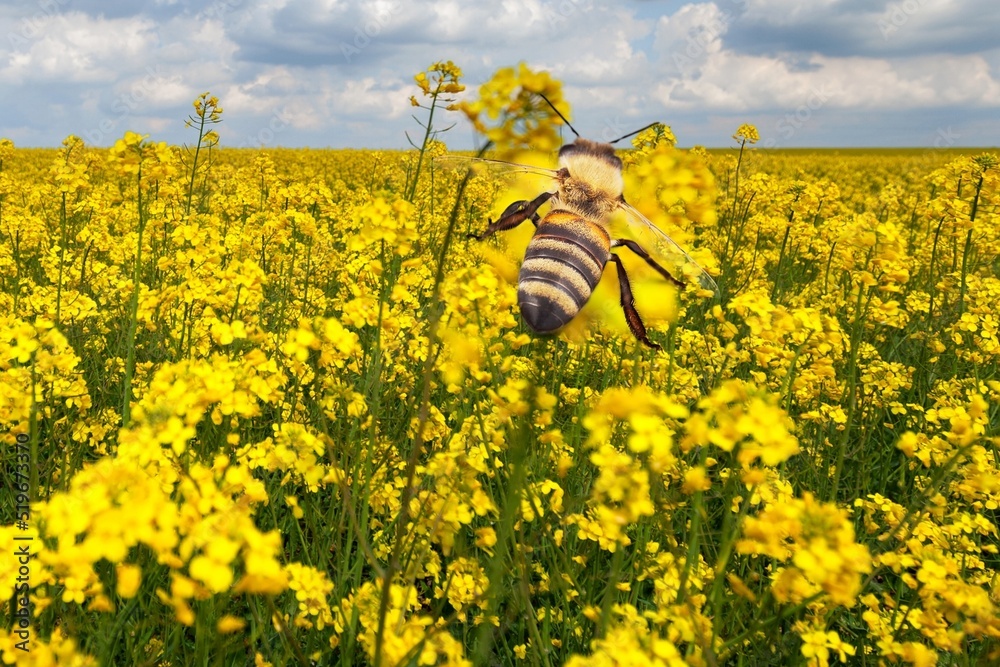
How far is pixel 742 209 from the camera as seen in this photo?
7.55 m

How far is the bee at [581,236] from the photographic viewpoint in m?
2.30

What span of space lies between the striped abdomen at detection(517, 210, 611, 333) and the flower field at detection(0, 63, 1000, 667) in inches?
6.4

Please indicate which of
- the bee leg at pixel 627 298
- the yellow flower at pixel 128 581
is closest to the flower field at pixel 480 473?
the yellow flower at pixel 128 581

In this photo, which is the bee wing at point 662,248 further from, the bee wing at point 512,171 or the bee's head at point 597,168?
the bee wing at point 512,171

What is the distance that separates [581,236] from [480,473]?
1202 millimetres

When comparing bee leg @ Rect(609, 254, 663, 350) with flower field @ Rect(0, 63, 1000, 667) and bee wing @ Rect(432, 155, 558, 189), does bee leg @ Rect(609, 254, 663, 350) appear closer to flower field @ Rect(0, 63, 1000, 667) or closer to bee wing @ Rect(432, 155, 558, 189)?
flower field @ Rect(0, 63, 1000, 667)

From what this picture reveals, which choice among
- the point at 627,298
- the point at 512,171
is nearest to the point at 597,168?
the point at 512,171

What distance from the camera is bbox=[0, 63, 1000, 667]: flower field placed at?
1.33 m

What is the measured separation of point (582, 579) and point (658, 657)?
195 centimetres

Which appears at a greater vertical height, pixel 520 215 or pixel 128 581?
pixel 520 215

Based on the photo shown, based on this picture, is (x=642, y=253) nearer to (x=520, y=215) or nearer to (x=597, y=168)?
(x=597, y=168)

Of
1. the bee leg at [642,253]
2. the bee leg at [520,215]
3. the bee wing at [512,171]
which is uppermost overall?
the bee wing at [512,171]

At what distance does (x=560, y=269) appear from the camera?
7.57 feet

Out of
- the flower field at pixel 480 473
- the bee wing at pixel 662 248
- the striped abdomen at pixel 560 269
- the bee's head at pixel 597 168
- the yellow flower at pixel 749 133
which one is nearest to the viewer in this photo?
the flower field at pixel 480 473
